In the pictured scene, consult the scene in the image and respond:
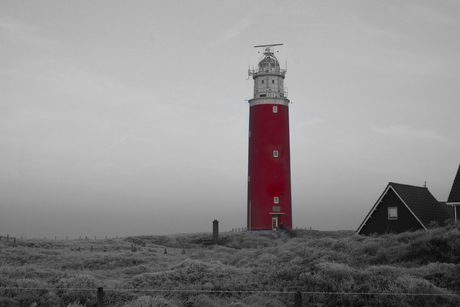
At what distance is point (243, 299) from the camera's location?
664 inches

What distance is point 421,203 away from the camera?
1389 inches

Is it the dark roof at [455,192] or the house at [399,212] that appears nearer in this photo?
the dark roof at [455,192]

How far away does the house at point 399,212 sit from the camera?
33625mm

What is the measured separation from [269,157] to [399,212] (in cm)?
2165

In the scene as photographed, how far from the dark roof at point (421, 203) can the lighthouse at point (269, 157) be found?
18809 mm

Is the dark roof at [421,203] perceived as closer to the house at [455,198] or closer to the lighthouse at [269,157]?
the house at [455,198]

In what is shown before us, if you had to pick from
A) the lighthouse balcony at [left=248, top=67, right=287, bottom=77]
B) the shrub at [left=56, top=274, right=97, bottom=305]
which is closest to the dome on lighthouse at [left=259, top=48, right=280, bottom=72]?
the lighthouse balcony at [left=248, top=67, right=287, bottom=77]

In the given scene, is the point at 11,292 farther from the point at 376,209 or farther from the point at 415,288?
the point at 376,209

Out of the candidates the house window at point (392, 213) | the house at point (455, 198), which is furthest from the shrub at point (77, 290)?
the house at point (455, 198)

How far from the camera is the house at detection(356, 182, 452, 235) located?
33.6 metres

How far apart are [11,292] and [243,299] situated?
29.1ft

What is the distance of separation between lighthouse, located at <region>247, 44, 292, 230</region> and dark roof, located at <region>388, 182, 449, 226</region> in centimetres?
1881

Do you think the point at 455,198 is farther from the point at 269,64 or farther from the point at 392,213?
the point at 269,64

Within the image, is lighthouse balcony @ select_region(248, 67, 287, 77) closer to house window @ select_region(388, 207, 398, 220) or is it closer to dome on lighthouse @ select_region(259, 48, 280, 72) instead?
dome on lighthouse @ select_region(259, 48, 280, 72)
